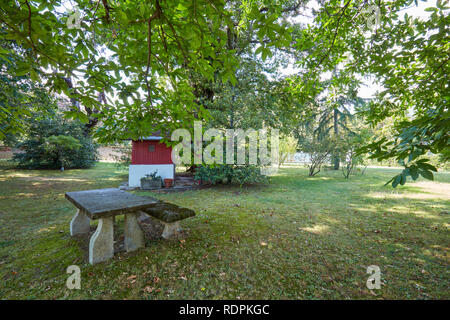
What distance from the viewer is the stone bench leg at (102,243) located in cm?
263

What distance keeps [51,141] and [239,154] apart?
15323mm

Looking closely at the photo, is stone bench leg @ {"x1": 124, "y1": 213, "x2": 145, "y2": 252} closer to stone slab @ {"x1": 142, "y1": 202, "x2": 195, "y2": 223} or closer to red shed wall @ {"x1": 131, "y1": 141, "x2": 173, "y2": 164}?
stone slab @ {"x1": 142, "y1": 202, "x2": 195, "y2": 223}

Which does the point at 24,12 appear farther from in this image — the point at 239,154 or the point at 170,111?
the point at 239,154

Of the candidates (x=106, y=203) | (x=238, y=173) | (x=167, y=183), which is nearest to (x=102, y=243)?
(x=106, y=203)

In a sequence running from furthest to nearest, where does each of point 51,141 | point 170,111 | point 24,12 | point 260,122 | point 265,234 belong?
1. point 51,141
2. point 260,122
3. point 265,234
4. point 170,111
5. point 24,12

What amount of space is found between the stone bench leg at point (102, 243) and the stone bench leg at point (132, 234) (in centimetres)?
24

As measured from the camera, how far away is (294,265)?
270 centimetres

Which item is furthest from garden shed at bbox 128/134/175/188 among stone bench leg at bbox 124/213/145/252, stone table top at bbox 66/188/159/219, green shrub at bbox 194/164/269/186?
stone bench leg at bbox 124/213/145/252

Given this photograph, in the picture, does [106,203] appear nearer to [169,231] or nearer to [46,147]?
[169,231]

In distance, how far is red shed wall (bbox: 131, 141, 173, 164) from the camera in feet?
30.9

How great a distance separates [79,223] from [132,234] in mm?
1543

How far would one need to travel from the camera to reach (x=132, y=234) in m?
3.01
